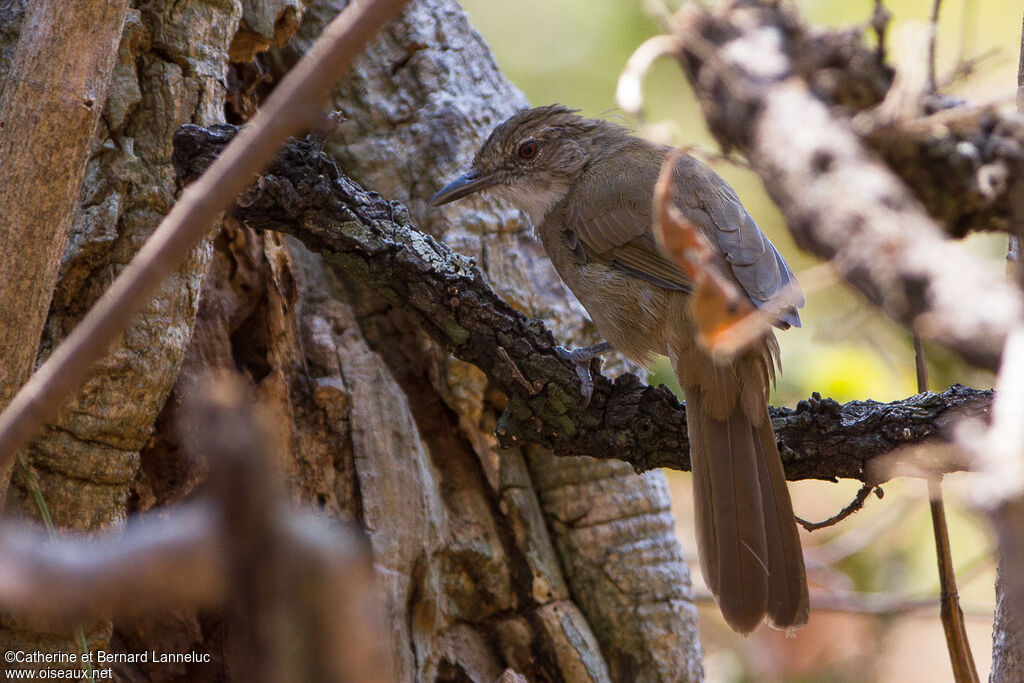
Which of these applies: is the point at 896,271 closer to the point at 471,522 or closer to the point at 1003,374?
the point at 1003,374

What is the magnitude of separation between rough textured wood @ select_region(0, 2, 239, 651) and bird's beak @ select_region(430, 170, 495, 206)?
91 centimetres

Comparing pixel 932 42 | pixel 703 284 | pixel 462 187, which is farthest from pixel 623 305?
pixel 703 284

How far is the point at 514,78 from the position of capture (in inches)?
287

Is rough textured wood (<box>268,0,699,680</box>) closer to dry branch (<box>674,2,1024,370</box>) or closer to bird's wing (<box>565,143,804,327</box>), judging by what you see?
bird's wing (<box>565,143,804,327</box>)

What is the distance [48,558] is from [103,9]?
1741 millimetres

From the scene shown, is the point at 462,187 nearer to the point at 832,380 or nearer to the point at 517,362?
the point at 517,362

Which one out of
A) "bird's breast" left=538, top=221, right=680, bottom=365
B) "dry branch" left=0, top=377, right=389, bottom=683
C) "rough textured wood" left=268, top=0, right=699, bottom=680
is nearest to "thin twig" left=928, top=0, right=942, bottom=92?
"bird's breast" left=538, top=221, right=680, bottom=365

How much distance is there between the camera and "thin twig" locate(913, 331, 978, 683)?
263cm

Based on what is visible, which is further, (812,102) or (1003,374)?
(812,102)

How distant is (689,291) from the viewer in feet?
11.1

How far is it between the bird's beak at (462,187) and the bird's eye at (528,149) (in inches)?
11.4

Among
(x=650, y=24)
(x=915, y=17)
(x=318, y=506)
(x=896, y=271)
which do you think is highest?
(x=650, y=24)

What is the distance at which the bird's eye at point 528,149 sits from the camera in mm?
4223

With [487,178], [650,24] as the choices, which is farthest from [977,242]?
[487,178]
